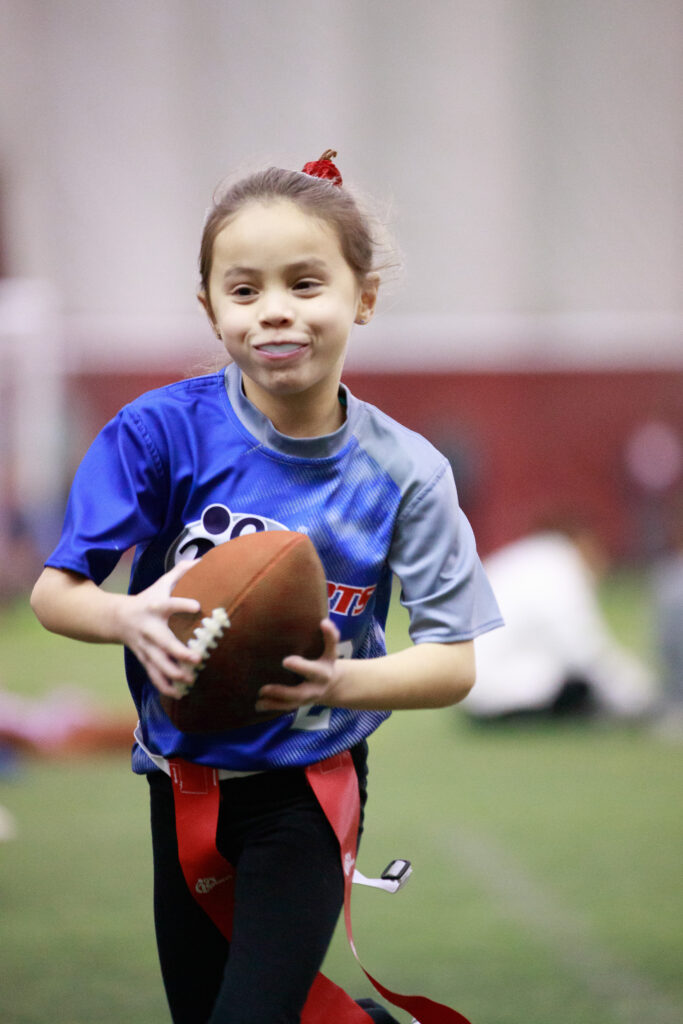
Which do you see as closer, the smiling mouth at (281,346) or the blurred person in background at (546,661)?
the smiling mouth at (281,346)

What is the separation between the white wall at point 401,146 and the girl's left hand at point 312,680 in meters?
13.0

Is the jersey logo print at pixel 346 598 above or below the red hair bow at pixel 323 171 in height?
below

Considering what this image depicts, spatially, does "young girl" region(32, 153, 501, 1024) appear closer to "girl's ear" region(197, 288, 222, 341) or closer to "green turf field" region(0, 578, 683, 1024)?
"girl's ear" region(197, 288, 222, 341)

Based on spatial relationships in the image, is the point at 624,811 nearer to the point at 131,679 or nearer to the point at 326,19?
the point at 131,679

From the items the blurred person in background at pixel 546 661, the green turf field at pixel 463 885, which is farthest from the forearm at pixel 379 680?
the blurred person in background at pixel 546 661

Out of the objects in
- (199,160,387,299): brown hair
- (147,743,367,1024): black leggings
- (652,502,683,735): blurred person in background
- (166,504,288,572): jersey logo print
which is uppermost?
(199,160,387,299): brown hair

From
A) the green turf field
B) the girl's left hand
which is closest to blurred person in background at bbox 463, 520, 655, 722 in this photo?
the green turf field

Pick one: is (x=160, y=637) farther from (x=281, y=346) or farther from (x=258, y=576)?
(x=281, y=346)

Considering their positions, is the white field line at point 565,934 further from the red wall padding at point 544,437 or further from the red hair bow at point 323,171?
the red wall padding at point 544,437

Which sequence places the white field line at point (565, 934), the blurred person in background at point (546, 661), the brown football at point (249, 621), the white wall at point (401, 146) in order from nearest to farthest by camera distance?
the brown football at point (249, 621) < the white field line at point (565, 934) < the blurred person in background at point (546, 661) < the white wall at point (401, 146)

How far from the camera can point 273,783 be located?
1912 millimetres

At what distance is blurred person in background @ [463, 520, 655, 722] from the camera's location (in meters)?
6.37

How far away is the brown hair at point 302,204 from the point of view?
1.87 m

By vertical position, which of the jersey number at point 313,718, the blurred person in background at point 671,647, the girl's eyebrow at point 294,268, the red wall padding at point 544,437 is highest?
the girl's eyebrow at point 294,268
